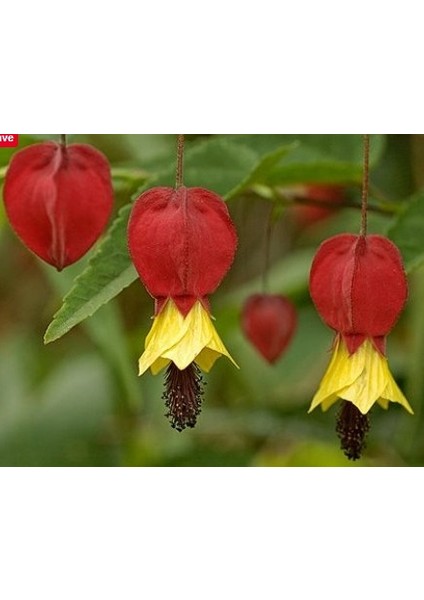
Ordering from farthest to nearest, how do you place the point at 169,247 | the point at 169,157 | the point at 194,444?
the point at 194,444 → the point at 169,157 → the point at 169,247

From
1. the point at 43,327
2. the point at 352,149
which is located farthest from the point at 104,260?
the point at 43,327

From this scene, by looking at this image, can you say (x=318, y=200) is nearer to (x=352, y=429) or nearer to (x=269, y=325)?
(x=269, y=325)

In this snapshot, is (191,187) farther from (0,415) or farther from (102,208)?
(0,415)

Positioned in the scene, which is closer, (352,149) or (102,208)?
(102,208)

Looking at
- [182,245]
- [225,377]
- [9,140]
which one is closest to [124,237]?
[182,245]

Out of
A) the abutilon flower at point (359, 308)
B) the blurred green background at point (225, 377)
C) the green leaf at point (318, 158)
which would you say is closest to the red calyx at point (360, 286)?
the abutilon flower at point (359, 308)

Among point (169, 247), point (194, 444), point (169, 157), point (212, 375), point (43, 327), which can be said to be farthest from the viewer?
point (43, 327)

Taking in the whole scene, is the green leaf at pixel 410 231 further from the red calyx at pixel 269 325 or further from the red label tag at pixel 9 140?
the red label tag at pixel 9 140
